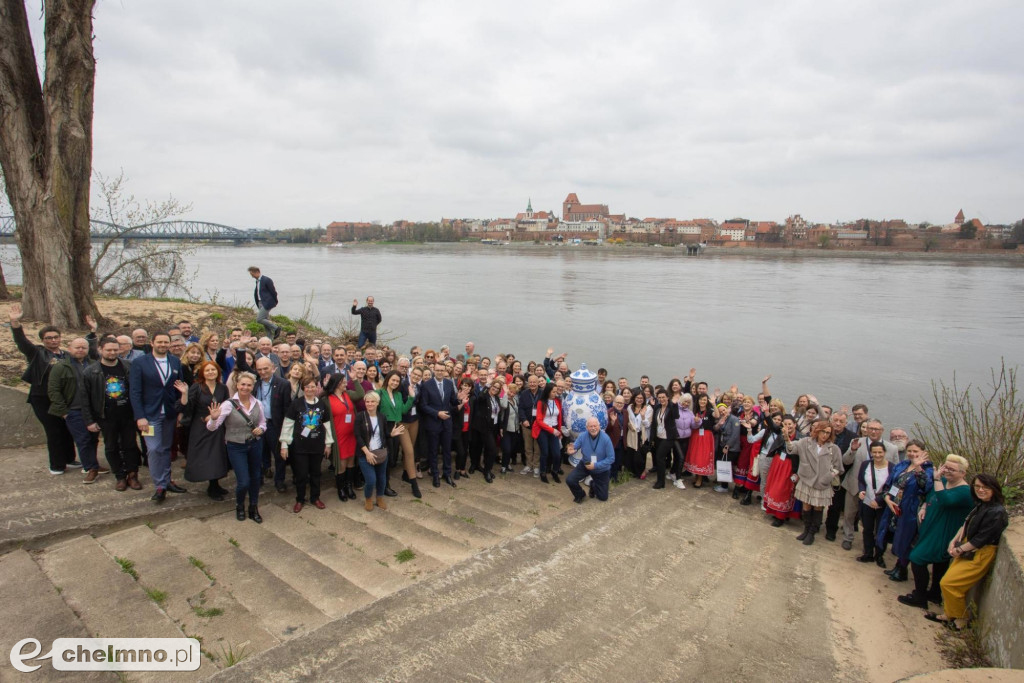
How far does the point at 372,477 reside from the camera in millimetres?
→ 5867

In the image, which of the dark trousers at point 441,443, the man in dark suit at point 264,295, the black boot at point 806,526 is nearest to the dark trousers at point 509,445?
the dark trousers at point 441,443

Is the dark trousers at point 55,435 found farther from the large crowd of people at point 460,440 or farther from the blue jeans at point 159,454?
the blue jeans at point 159,454

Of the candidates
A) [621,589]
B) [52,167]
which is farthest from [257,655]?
[52,167]

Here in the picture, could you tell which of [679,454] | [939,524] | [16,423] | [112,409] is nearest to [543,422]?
[679,454]

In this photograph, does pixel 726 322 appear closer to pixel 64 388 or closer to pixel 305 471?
pixel 305 471

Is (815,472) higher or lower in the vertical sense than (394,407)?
lower

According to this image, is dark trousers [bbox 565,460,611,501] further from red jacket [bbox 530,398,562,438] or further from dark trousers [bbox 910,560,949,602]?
dark trousers [bbox 910,560,949,602]

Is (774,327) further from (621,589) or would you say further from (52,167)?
(52,167)

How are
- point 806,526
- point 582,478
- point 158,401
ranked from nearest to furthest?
point 158,401, point 806,526, point 582,478

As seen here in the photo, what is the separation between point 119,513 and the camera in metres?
4.79

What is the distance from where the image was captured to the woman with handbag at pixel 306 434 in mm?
5441

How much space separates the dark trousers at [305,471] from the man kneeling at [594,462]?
3111 mm

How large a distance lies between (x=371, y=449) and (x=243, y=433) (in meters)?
1.37

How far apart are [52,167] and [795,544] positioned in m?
13.1
